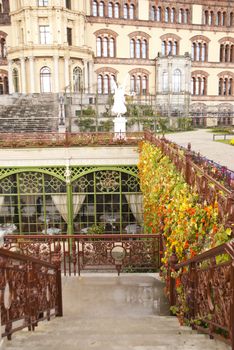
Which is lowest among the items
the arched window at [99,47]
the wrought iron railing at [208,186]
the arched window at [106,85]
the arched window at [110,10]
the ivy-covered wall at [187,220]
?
the ivy-covered wall at [187,220]

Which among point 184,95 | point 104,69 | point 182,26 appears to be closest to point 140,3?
point 182,26

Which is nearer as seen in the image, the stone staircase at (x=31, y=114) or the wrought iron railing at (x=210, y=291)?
the wrought iron railing at (x=210, y=291)

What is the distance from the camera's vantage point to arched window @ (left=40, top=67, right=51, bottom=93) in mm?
31953

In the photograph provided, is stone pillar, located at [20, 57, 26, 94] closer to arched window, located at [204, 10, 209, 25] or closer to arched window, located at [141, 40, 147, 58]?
arched window, located at [141, 40, 147, 58]

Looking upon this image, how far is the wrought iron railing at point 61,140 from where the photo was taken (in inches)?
517

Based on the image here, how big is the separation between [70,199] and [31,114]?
1383cm

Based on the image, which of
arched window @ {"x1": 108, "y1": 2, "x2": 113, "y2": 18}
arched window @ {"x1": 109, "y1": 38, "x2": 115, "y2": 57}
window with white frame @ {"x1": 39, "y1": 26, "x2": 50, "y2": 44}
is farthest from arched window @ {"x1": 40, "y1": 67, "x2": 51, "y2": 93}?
arched window @ {"x1": 108, "y1": 2, "x2": 113, "y2": 18}

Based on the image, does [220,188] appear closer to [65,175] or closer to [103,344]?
[103,344]

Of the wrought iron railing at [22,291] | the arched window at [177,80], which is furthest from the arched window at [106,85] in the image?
the wrought iron railing at [22,291]

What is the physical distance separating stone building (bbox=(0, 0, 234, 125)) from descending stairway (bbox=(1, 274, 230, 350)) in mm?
24948

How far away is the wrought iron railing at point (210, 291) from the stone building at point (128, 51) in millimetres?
27311

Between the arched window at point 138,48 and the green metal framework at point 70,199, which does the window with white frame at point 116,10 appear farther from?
the green metal framework at point 70,199

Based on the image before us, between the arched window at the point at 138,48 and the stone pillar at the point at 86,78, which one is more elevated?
the arched window at the point at 138,48

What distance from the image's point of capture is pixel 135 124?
89.2 ft
